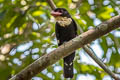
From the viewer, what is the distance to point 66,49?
2736 mm

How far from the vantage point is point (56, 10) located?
146 inches

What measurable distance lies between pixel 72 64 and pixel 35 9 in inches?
39.6

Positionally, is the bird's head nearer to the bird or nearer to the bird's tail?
the bird

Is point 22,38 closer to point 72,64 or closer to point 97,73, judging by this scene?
point 72,64

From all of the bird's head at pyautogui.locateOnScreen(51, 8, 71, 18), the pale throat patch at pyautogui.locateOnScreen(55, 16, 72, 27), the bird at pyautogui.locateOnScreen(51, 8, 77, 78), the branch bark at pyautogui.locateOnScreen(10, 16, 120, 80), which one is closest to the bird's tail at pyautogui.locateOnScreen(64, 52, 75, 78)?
the bird at pyautogui.locateOnScreen(51, 8, 77, 78)

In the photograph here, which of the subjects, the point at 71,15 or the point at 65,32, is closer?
the point at 65,32

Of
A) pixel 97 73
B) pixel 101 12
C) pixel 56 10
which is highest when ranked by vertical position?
pixel 56 10

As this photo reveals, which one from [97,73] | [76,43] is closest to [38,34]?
[97,73]

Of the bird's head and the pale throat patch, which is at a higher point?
the bird's head

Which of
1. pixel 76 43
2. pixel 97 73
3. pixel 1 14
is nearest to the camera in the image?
pixel 76 43

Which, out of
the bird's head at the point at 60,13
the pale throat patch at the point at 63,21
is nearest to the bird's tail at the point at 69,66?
the pale throat patch at the point at 63,21

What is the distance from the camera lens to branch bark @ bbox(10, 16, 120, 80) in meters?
2.68

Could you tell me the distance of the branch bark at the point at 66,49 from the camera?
2.68m

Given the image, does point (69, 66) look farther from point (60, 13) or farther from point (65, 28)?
point (60, 13)
